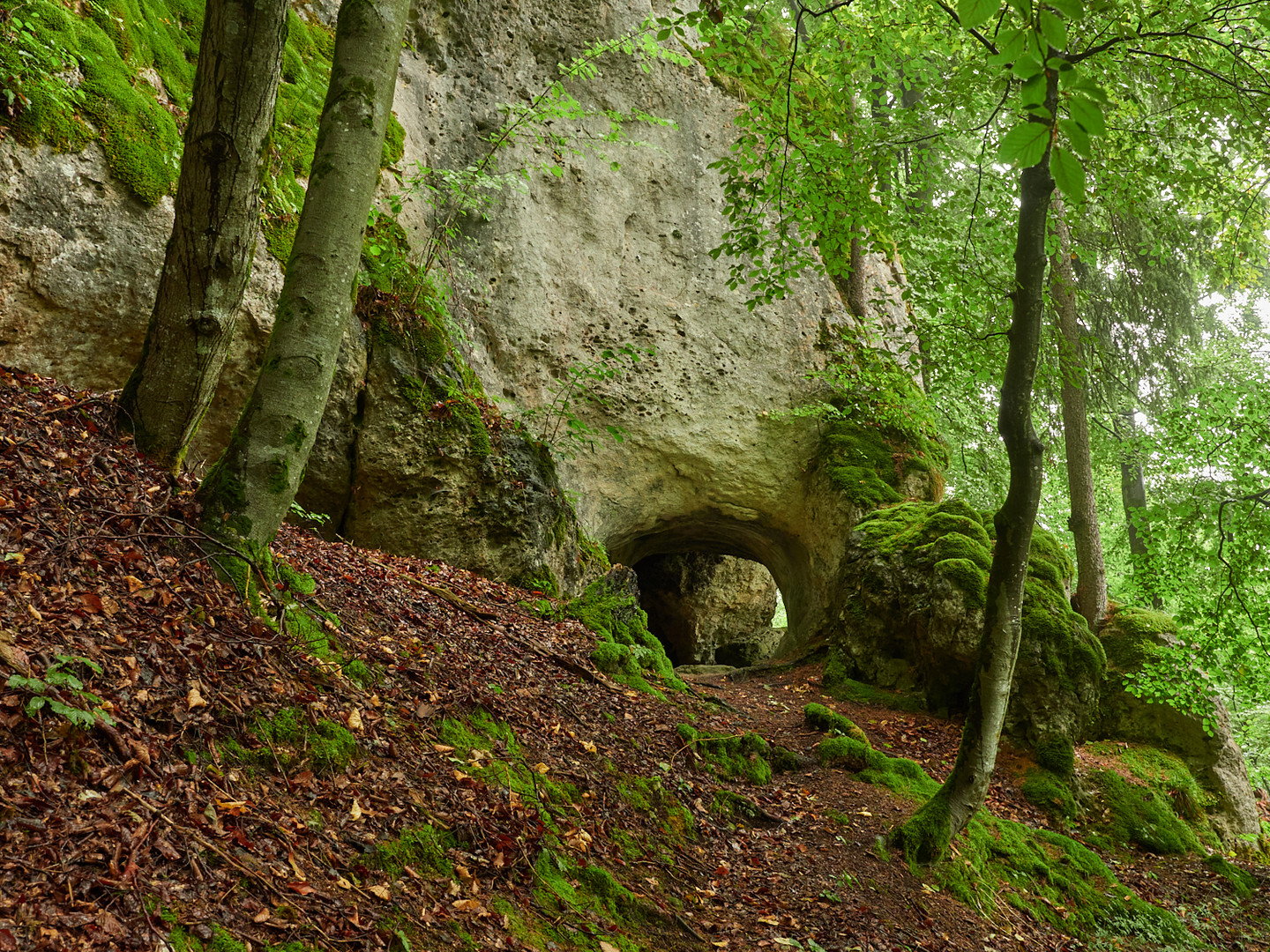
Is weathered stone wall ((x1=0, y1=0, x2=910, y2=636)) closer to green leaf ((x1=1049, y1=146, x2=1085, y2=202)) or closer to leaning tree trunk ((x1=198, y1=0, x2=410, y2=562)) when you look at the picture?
leaning tree trunk ((x1=198, y1=0, x2=410, y2=562))

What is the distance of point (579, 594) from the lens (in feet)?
30.9

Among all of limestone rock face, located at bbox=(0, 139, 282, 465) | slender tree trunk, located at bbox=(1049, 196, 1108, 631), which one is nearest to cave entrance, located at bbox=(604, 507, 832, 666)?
slender tree trunk, located at bbox=(1049, 196, 1108, 631)

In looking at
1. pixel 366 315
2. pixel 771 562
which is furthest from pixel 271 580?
pixel 771 562

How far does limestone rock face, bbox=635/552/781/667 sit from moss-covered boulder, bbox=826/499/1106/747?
7.58 m

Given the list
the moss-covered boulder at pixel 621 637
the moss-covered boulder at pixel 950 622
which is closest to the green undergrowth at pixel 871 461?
the moss-covered boulder at pixel 950 622

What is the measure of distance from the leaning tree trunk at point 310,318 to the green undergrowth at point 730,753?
11.5 feet

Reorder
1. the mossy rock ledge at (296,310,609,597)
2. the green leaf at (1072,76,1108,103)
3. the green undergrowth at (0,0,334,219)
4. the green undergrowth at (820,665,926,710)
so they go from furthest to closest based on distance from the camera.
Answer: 1. the green undergrowth at (820,665,926,710)
2. the mossy rock ledge at (296,310,609,597)
3. the green undergrowth at (0,0,334,219)
4. the green leaf at (1072,76,1108,103)

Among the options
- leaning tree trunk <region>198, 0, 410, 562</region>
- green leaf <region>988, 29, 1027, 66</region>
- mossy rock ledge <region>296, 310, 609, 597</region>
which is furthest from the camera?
mossy rock ledge <region>296, 310, 609, 597</region>

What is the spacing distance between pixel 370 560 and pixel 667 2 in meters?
12.1

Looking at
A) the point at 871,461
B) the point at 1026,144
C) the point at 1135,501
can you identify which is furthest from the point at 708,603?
the point at 1026,144

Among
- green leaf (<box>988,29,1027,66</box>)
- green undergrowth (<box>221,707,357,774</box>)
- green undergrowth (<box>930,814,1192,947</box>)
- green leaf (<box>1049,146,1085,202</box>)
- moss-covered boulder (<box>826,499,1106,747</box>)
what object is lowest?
green undergrowth (<box>930,814,1192,947</box>)

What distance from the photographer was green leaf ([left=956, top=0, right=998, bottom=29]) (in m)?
1.67

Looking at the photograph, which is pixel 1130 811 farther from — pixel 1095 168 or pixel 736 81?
pixel 736 81

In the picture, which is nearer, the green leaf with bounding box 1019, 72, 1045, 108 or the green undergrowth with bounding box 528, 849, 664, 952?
the green leaf with bounding box 1019, 72, 1045, 108
